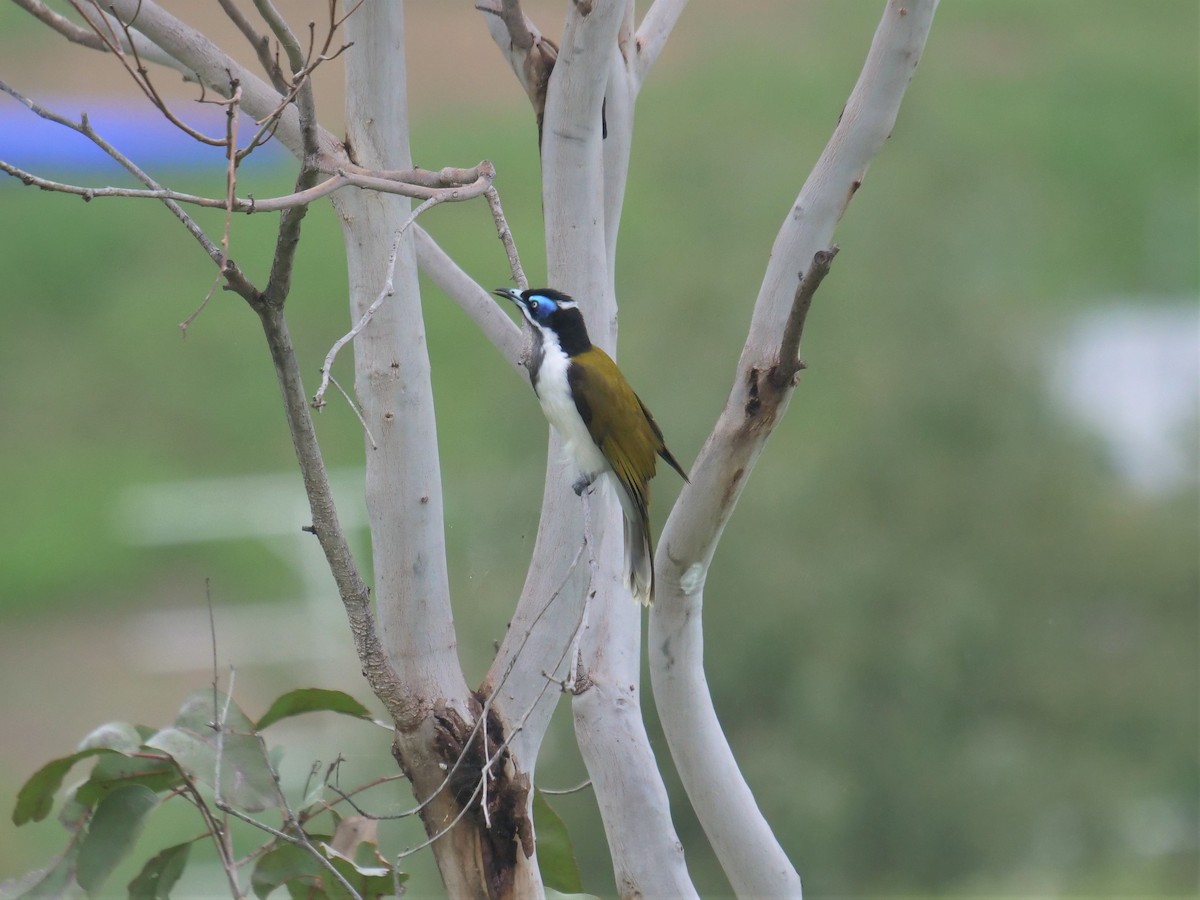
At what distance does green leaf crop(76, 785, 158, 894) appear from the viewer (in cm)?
255

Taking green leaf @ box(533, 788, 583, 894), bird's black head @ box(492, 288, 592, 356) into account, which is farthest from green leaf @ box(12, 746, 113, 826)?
bird's black head @ box(492, 288, 592, 356)

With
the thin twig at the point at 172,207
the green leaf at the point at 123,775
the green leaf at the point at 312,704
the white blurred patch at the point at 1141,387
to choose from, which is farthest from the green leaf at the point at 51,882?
the white blurred patch at the point at 1141,387

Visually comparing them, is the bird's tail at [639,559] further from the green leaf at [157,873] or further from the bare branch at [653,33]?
the green leaf at [157,873]

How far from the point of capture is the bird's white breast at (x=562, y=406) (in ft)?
8.99

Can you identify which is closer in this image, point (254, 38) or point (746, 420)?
point (254, 38)

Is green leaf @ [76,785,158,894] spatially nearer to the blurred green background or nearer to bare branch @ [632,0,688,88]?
the blurred green background

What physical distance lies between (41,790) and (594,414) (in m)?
1.20

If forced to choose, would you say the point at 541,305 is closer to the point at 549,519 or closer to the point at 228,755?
the point at 549,519

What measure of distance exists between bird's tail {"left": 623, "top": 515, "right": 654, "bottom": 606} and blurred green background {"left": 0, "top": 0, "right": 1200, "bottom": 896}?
1.15 meters

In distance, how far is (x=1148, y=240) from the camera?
18047 mm

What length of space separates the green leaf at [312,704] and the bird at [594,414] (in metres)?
0.53

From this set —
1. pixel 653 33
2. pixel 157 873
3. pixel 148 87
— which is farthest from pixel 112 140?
pixel 148 87

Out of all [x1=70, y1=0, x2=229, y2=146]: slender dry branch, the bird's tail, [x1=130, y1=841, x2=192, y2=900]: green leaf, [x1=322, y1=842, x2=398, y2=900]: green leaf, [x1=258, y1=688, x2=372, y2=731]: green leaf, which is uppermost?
[x1=70, y1=0, x2=229, y2=146]: slender dry branch

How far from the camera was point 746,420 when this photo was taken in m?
2.27
